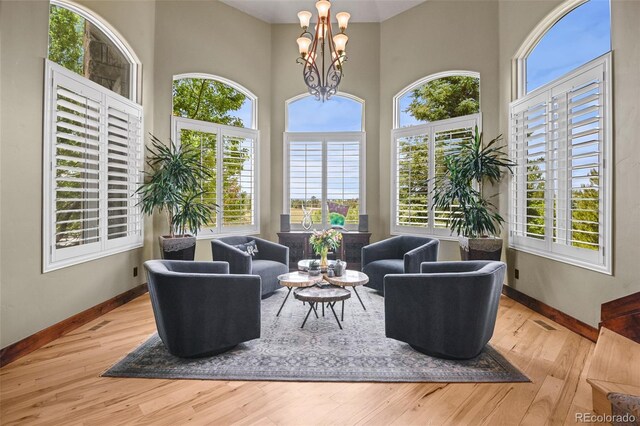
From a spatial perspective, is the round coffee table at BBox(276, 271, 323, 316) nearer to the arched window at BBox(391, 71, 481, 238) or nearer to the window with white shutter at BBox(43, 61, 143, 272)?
the window with white shutter at BBox(43, 61, 143, 272)

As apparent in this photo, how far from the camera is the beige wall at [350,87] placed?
623cm

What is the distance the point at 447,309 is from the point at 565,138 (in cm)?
248

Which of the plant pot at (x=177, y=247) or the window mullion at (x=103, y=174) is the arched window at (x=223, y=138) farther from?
the window mullion at (x=103, y=174)

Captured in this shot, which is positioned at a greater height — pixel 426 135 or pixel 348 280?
pixel 426 135

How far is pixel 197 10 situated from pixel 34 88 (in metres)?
3.28

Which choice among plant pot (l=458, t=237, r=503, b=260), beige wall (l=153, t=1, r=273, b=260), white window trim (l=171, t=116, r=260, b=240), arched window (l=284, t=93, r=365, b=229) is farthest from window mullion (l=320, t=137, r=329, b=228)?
plant pot (l=458, t=237, r=503, b=260)

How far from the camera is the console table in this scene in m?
5.89

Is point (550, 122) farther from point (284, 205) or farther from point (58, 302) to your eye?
point (58, 302)

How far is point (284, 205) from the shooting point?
249 inches

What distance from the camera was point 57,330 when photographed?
3.23 m

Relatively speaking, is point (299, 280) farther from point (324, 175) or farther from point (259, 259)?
point (324, 175)

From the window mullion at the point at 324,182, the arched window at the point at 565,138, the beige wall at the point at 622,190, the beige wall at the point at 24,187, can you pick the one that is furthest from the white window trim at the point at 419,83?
the beige wall at the point at 24,187

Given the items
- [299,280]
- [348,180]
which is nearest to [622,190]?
[299,280]

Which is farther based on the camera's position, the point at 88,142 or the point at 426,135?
the point at 426,135
